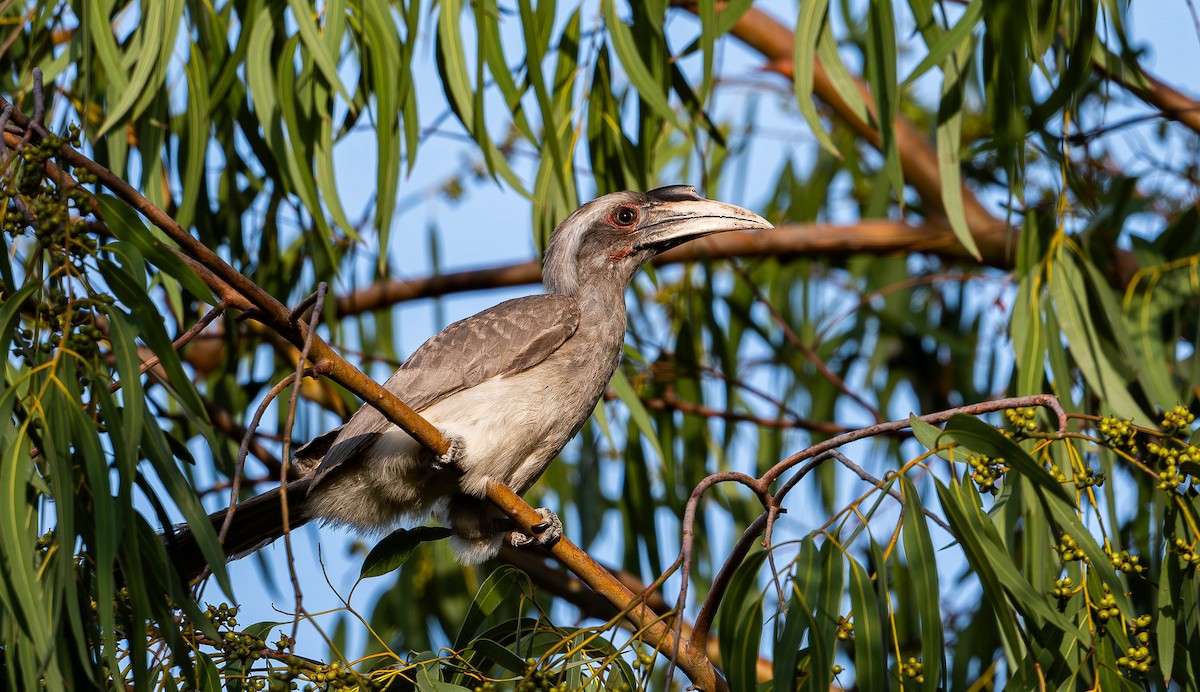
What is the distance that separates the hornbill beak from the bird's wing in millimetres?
464

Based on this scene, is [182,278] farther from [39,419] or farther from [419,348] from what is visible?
[419,348]

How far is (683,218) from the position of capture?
15.4ft

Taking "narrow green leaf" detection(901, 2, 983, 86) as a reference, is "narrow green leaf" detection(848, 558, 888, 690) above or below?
below

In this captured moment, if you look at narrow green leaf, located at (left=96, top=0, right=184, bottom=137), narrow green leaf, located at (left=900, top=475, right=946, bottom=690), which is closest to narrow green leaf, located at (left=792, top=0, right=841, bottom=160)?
narrow green leaf, located at (left=900, top=475, right=946, bottom=690)

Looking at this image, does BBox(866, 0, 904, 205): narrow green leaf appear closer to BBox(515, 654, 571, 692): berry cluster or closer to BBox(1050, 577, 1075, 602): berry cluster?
BBox(1050, 577, 1075, 602): berry cluster

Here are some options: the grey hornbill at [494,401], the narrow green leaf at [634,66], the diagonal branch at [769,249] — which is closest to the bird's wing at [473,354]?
the grey hornbill at [494,401]

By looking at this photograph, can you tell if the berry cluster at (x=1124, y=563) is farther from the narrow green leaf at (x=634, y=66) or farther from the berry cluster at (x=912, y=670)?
the narrow green leaf at (x=634, y=66)

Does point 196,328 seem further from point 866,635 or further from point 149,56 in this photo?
point 149,56

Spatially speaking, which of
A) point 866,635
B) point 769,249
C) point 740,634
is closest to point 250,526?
point 740,634

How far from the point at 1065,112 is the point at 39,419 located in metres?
3.25

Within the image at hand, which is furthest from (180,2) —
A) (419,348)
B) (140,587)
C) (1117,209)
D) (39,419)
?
(1117,209)

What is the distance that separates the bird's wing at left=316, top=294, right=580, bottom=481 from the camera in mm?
4113

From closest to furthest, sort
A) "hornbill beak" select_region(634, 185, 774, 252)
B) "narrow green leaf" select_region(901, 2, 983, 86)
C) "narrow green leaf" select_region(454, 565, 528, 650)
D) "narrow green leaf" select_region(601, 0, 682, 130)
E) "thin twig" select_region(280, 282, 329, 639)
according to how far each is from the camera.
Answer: "thin twig" select_region(280, 282, 329, 639)
"narrow green leaf" select_region(454, 565, 528, 650)
"narrow green leaf" select_region(901, 2, 983, 86)
"narrow green leaf" select_region(601, 0, 682, 130)
"hornbill beak" select_region(634, 185, 774, 252)

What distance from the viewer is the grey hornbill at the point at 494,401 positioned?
13.1 ft
